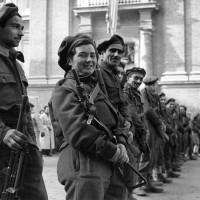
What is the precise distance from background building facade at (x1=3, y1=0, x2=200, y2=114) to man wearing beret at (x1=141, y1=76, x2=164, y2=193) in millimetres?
9466

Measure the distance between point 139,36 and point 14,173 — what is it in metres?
15.8

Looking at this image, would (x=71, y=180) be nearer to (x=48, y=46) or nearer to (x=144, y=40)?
(x=144, y=40)

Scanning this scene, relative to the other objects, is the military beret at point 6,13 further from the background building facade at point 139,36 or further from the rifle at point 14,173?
the background building facade at point 139,36

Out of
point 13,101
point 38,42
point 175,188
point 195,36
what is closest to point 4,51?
point 13,101

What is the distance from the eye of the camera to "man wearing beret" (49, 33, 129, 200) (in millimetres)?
2730

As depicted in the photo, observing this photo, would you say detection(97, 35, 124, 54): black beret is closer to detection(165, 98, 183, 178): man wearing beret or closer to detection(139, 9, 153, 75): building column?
detection(165, 98, 183, 178): man wearing beret

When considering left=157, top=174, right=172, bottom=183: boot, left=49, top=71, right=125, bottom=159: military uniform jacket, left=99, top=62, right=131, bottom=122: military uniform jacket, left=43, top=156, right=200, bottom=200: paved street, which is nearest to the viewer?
left=49, top=71, right=125, bottom=159: military uniform jacket

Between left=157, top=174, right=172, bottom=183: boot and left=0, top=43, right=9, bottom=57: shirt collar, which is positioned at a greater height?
left=0, top=43, right=9, bottom=57: shirt collar

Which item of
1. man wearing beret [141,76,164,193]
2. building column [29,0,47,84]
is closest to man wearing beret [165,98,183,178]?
man wearing beret [141,76,164,193]

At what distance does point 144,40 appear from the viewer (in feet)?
58.3

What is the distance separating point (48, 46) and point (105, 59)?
15.2 meters

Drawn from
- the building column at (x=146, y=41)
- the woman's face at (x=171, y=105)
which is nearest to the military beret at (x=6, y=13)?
the woman's face at (x=171, y=105)

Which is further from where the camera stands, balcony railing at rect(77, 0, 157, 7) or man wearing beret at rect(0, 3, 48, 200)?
balcony railing at rect(77, 0, 157, 7)

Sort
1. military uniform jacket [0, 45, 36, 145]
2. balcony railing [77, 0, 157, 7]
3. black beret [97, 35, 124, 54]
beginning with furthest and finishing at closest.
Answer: balcony railing [77, 0, 157, 7] → black beret [97, 35, 124, 54] → military uniform jacket [0, 45, 36, 145]
